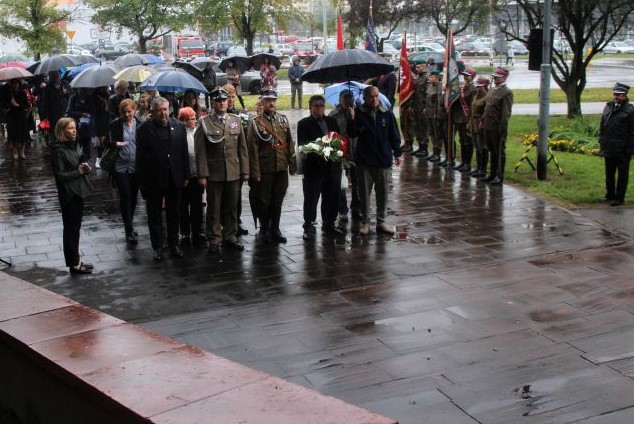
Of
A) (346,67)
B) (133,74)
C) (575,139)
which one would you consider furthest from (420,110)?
(133,74)

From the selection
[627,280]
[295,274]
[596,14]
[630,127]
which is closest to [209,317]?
[295,274]

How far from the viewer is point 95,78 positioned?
13742mm

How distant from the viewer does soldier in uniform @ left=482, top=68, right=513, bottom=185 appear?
13367 mm

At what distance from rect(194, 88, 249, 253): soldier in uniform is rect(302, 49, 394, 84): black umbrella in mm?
2193

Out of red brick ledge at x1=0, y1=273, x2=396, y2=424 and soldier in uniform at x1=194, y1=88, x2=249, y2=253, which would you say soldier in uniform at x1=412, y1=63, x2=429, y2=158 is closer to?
soldier in uniform at x1=194, y1=88, x2=249, y2=253

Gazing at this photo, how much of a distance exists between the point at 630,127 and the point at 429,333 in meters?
6.53

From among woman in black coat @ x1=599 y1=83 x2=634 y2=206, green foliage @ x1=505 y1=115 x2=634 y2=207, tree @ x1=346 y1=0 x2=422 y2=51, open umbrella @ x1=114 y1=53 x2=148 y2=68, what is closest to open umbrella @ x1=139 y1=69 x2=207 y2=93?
green foliage @ x1=505 y1=115 x2=634 y2=207

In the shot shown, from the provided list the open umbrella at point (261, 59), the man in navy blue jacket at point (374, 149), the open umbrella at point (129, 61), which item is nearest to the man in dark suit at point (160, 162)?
the man in navy blue jacket at point (374, 149)

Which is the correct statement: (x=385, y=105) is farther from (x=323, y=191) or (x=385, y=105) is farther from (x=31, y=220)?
(x=31, y=220)

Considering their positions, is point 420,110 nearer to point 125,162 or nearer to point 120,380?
point 125,162

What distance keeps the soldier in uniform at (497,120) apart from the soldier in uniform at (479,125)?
0.61ft

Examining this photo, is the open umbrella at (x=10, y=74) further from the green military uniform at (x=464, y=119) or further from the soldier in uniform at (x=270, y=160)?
the soldier in uniform at (x=270, y=160)

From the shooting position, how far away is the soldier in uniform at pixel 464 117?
1475 centimetres

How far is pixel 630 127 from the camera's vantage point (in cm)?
1175
